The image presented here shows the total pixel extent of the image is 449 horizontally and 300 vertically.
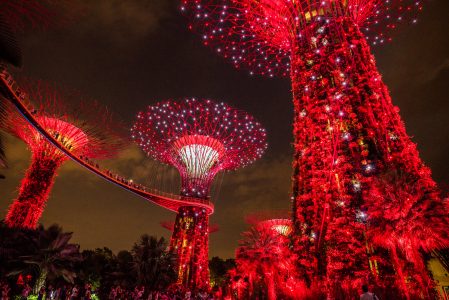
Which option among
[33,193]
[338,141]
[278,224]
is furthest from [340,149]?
[278,224]

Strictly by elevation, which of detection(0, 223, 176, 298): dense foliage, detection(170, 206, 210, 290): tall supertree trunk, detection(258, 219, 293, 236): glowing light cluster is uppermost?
detection(258, 219, 293, 236): glowing light cluster

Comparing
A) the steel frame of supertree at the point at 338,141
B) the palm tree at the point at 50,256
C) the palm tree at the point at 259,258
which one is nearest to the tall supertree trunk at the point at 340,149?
the steel frame of supertree at the point at 338,141

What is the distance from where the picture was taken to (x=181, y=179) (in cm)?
3156

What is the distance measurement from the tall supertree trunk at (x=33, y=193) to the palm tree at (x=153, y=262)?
333 inches

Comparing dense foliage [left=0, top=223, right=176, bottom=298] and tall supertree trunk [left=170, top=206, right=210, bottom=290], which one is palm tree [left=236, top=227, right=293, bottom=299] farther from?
dense foliage [left=0, top=223, right=176, bottom=298]

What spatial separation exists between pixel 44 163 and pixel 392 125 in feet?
85.6

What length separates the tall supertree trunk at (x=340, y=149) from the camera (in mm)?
10969

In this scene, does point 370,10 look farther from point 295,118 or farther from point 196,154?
point 196,154

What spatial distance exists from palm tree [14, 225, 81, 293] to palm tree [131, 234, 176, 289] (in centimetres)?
586

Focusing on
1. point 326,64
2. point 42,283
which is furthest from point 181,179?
point 326,64

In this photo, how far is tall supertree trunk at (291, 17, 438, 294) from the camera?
11.0 meters

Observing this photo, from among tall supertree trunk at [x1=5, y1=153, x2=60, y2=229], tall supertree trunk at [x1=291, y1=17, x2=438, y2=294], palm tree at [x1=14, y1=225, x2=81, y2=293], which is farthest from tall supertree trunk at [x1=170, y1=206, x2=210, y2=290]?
tall supertree trunk at [x1=291, y1=17, x2=438, y2=294]

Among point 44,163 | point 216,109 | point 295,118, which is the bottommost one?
point 295,118

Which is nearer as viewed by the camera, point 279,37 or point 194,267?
point 279,37
